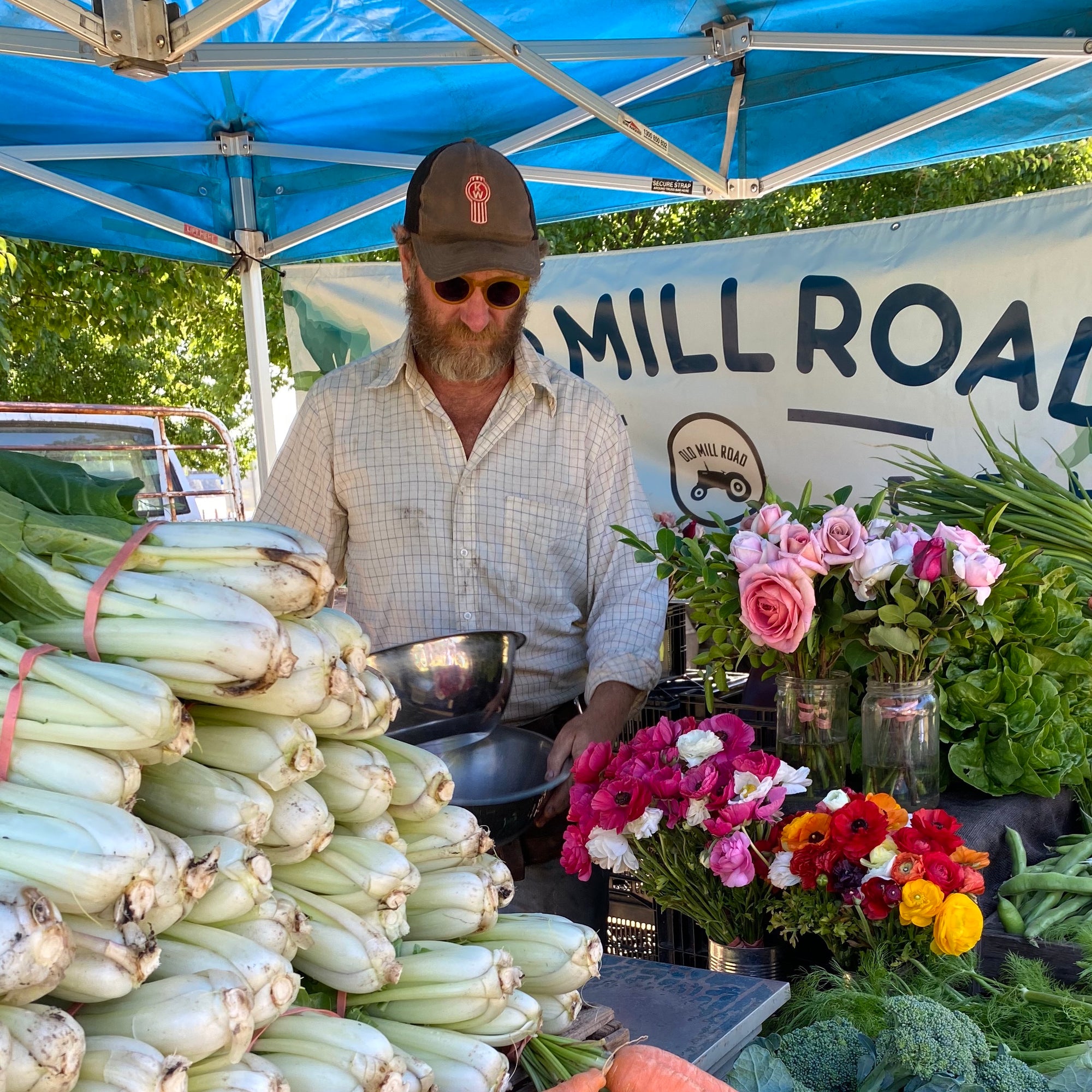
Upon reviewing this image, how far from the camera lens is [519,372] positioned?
9.66ft

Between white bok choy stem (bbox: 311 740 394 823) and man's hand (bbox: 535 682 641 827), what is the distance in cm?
A: 98

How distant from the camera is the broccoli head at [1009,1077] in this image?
4.85 feet

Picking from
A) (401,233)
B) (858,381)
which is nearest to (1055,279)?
(858,381)

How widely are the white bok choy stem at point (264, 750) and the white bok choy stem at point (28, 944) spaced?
267 mm

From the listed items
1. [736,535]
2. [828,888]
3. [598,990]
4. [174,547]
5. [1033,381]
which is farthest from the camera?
[1033,381]

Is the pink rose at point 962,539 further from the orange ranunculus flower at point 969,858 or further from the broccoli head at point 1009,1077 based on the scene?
the broccoli head at point 1009,1077

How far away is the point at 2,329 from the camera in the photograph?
29.7 ft

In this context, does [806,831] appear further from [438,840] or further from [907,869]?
[438,840]

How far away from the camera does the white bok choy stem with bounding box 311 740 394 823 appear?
1.21m

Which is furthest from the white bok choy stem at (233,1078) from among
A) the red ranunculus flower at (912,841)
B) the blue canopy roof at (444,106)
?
the blue canopy roof at (444,106)

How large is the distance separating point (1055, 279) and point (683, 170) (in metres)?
1.41

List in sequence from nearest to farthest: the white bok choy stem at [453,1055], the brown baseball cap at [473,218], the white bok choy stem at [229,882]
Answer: the white bok choy stem at [229,882]
the white bok choy stem at [453,1055]
the brown baseball cap at [473,218]

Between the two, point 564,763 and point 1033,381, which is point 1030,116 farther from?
point 564,763

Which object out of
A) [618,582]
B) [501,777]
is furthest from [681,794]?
[618,582]
